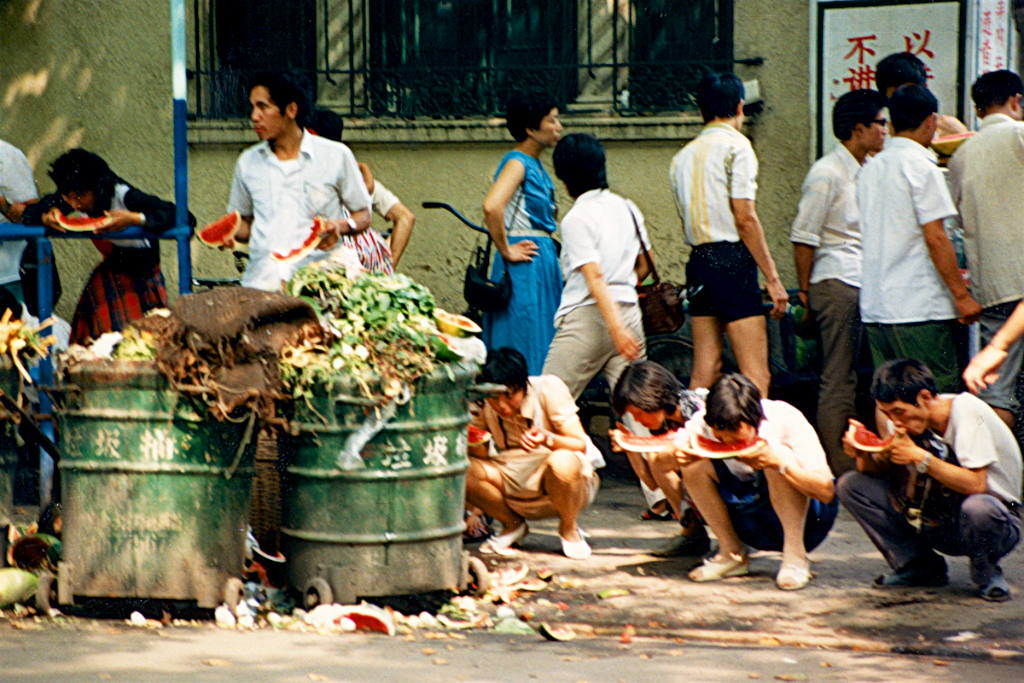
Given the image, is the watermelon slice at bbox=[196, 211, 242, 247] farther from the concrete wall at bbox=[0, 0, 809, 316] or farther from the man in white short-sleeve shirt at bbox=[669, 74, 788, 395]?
the concrete wall at bbox=[0, 0, 809, 316]

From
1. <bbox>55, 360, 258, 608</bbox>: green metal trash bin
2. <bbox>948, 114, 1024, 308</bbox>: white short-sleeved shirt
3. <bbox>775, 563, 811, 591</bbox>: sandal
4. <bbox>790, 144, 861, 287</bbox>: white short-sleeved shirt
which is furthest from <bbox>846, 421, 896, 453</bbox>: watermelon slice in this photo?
<bbox>55, 360, 258, 608</bbox>: green metal trash bin

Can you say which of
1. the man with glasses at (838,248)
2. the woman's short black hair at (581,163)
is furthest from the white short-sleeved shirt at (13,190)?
the man with glasses at (838,248)

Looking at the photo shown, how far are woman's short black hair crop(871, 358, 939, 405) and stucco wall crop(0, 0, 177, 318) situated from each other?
6.22 metres

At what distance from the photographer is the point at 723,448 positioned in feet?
16.9

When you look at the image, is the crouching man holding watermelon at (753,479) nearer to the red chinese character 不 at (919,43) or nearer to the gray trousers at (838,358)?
the gray trousers at (838,358)

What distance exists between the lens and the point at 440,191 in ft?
30.5

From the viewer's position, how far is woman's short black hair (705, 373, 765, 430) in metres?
5.05

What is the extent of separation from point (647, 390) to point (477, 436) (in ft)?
2.81

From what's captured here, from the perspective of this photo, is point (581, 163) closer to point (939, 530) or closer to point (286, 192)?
point (286, 192)

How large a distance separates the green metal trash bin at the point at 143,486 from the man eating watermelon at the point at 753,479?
1.78 metres

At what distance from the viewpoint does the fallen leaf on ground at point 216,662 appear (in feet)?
14.2

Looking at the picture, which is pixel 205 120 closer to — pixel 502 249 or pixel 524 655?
pixel 502 249

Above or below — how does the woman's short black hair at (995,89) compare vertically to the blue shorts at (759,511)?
above

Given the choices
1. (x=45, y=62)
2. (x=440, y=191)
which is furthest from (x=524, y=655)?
(x=45, y=62)
